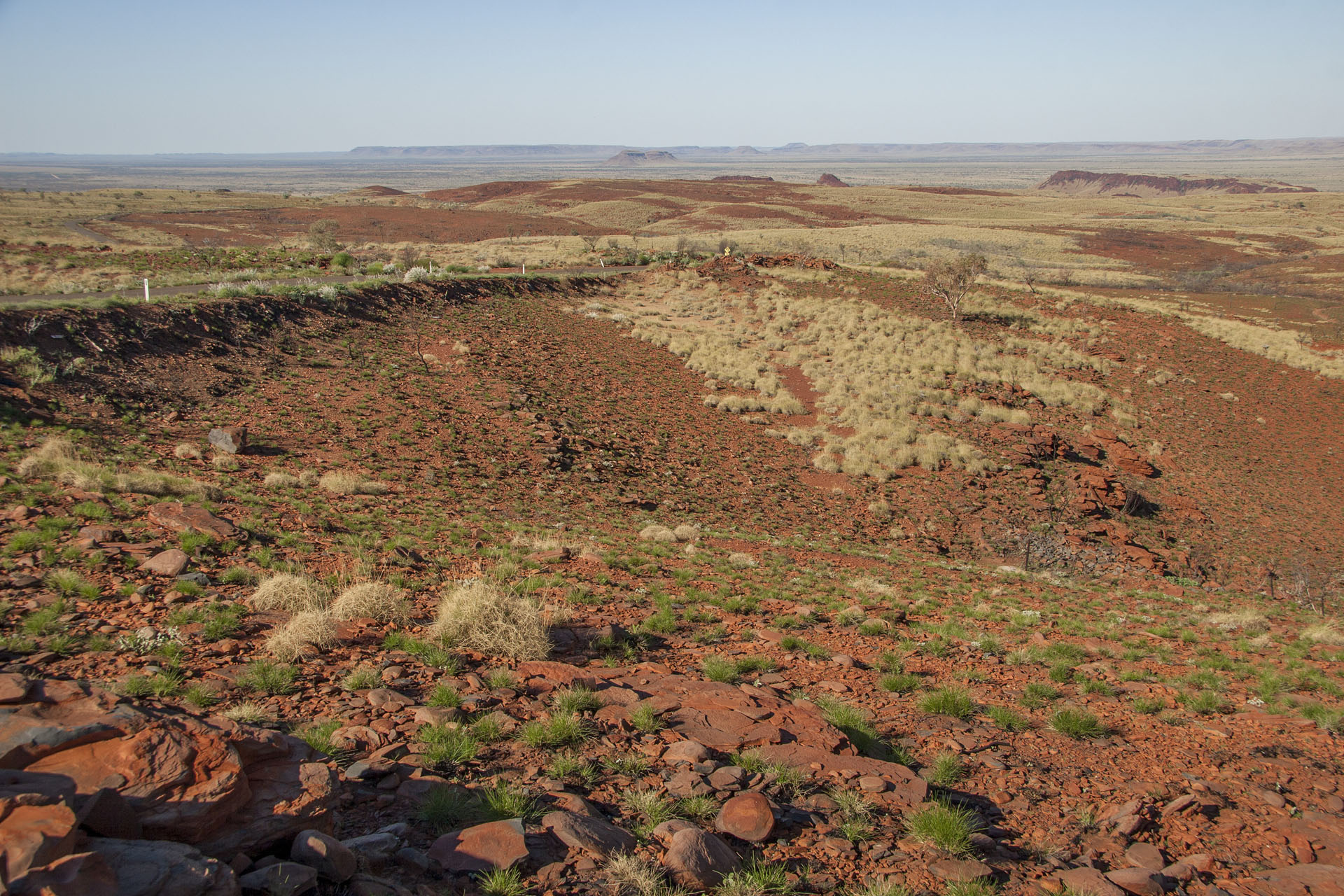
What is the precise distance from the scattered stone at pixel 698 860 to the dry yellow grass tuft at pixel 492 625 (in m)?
3.27

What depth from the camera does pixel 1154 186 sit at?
149000 mm

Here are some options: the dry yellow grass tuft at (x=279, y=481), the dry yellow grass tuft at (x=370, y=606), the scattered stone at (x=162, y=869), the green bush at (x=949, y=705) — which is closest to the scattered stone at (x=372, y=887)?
the scattered stone at (x=162, y=869)

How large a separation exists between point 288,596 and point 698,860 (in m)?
5.62

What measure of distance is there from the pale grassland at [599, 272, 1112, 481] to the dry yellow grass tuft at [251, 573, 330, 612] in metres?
14.5

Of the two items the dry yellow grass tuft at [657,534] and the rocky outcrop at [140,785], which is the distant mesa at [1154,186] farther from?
the rocky outcrop at [140,785]

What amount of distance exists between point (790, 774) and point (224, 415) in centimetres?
1531

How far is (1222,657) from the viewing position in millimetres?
8906

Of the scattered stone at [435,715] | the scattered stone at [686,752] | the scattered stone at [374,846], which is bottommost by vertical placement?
the scattered stone at [686,752]

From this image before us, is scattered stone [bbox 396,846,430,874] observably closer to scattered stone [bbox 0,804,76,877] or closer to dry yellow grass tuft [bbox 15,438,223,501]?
scattered stone [bbox 0,804,76,877]

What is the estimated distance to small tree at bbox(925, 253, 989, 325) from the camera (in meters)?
35.0

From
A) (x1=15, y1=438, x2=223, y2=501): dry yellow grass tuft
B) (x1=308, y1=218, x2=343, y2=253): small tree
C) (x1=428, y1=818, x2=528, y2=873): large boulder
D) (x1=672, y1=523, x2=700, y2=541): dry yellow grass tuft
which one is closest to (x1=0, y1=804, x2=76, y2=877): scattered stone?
(x1=428, y1=818, x2=528, y2=873): large boulder

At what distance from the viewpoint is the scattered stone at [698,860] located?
4.05m

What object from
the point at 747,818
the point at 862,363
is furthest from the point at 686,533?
the point at 862,363

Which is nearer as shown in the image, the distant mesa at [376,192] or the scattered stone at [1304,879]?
the scattered stone at [1304,879]
